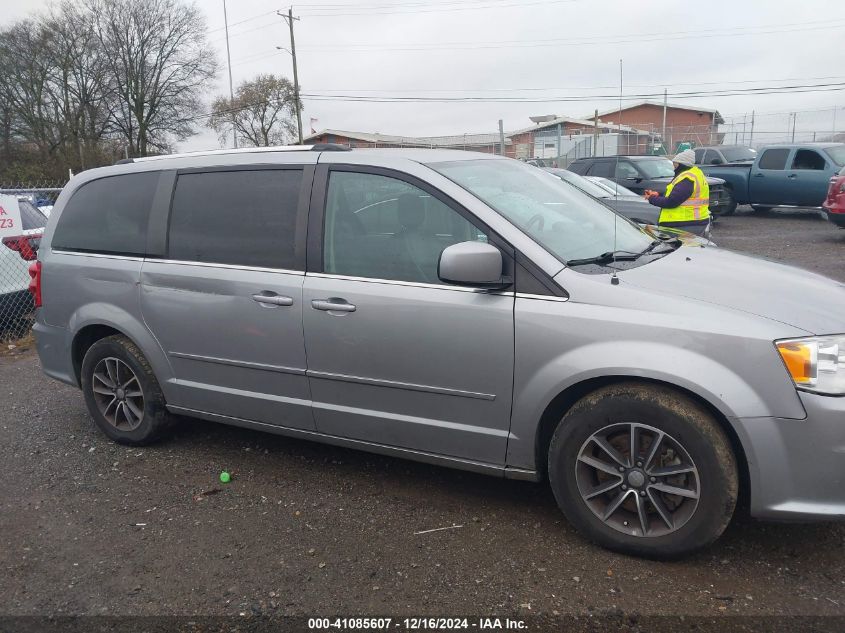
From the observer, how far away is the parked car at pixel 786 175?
16031 millimetres

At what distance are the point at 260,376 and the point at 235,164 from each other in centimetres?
124

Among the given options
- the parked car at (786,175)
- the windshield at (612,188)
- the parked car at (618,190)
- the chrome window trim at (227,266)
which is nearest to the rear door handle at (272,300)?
the chrome window trim at (227,266)

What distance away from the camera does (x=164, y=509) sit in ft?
12.6

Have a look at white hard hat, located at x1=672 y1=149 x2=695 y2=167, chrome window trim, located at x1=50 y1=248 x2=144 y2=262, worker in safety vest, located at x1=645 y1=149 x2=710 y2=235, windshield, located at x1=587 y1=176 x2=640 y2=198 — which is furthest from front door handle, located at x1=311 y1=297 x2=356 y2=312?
windshield, located at x1=587 y1=176 x2=640 y2=198

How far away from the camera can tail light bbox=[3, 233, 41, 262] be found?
776 centimetres

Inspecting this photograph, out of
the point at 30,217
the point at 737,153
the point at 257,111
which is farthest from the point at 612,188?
the point at 257,111

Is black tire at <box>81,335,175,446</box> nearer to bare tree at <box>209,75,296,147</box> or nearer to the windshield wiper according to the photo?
the windshield wiper

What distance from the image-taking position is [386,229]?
3.64 m

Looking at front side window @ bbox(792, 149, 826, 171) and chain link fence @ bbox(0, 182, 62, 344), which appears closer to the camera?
chain link fence @ bbox(0, 182, 62, 344)

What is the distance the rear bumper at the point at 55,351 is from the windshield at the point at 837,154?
16407 millimetres

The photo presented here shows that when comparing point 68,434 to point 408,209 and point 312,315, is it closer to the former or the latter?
point 312,315

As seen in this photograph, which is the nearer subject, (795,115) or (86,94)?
(795,115)

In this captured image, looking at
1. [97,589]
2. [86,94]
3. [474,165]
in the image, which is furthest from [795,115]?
[86,94]

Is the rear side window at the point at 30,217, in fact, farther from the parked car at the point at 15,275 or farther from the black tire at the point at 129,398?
the black tire at the point at 129,398
